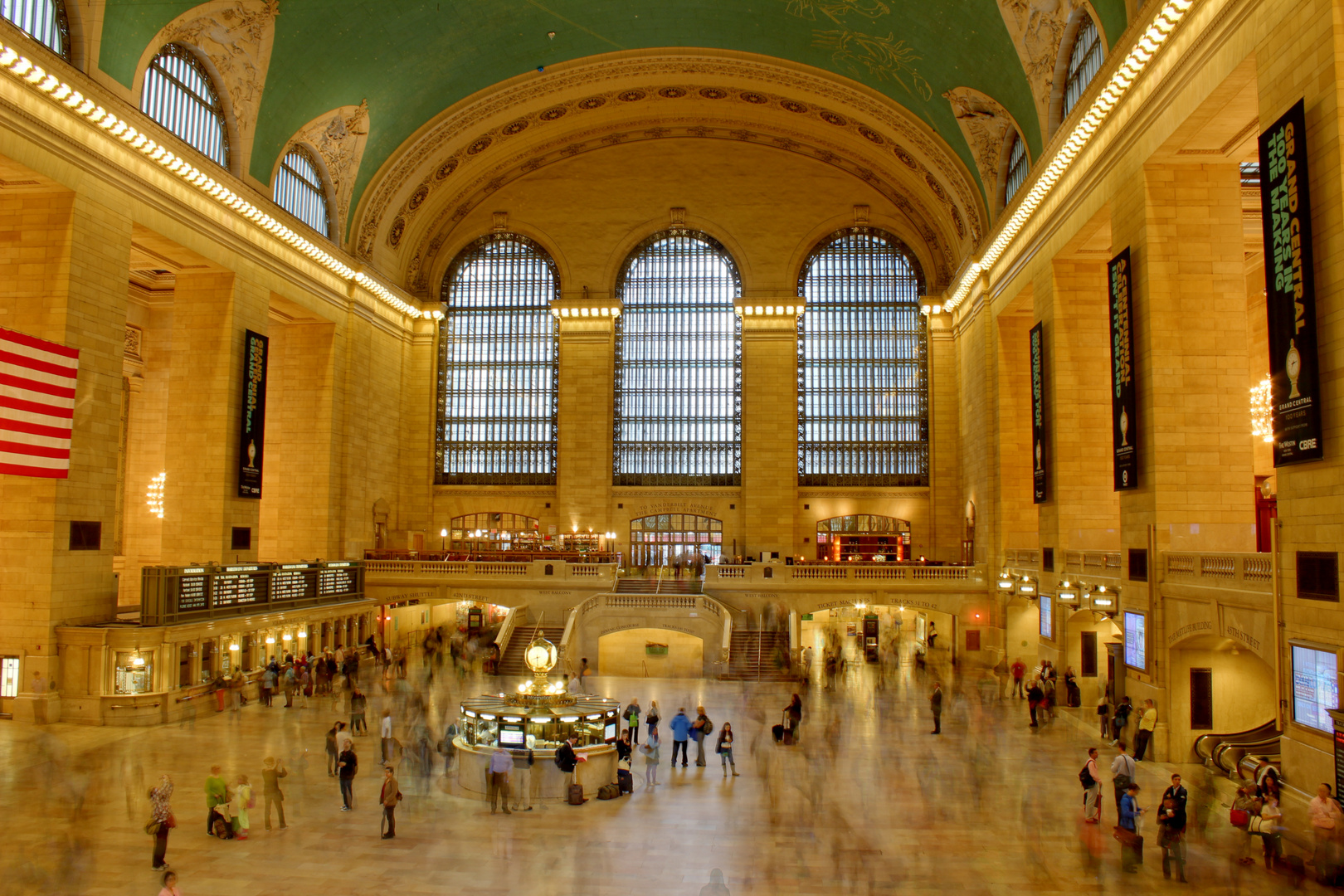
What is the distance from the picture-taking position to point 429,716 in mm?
19844

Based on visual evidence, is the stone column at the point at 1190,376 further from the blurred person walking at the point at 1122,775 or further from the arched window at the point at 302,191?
the arched window at the point at 302,191

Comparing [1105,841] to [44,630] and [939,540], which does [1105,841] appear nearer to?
[44,630]

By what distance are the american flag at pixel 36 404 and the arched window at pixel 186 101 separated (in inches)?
288

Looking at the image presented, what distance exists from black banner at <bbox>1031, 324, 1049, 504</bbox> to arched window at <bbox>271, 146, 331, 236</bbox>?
75.5ft

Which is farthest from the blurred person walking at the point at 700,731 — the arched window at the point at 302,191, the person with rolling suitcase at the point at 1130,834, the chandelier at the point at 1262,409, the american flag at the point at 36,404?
the arched window at the point at 302,191

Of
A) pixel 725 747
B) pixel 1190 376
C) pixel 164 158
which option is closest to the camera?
pixel 725 747

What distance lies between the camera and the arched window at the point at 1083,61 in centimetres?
2206

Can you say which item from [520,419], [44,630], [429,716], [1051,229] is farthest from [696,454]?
[44,630]

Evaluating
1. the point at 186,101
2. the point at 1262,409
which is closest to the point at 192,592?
the point at 186,101

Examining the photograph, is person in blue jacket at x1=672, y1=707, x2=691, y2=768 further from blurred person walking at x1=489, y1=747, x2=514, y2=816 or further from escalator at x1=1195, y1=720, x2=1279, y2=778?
escalator at x1=1195, y1=720, x2=1279, y2=778

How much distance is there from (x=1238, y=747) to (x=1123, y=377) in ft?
24.9

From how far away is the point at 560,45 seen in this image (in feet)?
107

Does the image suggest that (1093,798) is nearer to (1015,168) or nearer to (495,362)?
(1015,168)

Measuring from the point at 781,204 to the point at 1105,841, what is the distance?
31.4 meters
